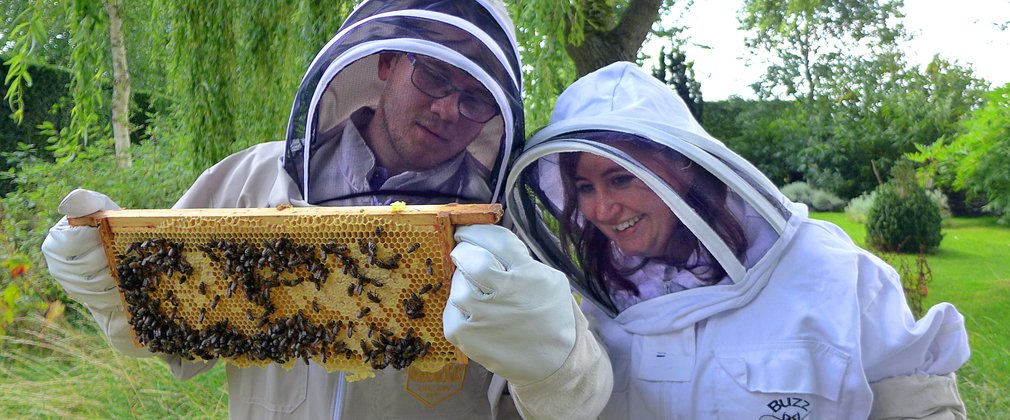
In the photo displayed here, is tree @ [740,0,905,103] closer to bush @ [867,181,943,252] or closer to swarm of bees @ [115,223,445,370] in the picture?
bush @ [867,181,943,252]

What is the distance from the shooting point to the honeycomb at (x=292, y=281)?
223cm

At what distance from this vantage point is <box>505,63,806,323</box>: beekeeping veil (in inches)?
98.5

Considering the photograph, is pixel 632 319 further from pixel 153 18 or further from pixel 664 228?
pixel 153 18

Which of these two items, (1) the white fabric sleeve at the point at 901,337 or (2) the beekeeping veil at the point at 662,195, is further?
(2) the beekeeping veil at the point at 662,195

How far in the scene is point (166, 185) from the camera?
9.80m

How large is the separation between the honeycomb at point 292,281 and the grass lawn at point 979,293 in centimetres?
494

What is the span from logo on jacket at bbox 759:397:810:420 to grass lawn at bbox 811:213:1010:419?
13.4 feet

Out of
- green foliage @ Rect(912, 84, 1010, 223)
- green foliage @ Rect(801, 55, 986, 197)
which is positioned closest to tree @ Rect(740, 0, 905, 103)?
green foliage @ Rect(801, 55, 986, 197)

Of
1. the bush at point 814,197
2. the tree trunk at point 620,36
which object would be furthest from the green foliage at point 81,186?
the bush at point 814,197

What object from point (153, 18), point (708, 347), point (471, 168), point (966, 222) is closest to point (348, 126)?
point (471, 168)

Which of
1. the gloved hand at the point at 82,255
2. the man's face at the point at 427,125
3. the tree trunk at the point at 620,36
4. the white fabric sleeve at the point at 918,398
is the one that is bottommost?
the gloved hand at the point at 82,255

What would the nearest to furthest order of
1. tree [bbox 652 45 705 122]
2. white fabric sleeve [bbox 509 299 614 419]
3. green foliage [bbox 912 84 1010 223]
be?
white fabric sleeve [bbox 509 299 614 419], green foliage [bbox 912 84 1010 223], tree [bbox 652 45 705 122]

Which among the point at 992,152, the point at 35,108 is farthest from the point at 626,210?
the point at 35,108

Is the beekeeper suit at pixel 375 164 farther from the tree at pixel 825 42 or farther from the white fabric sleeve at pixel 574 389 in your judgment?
the tree at pixel 825 42
